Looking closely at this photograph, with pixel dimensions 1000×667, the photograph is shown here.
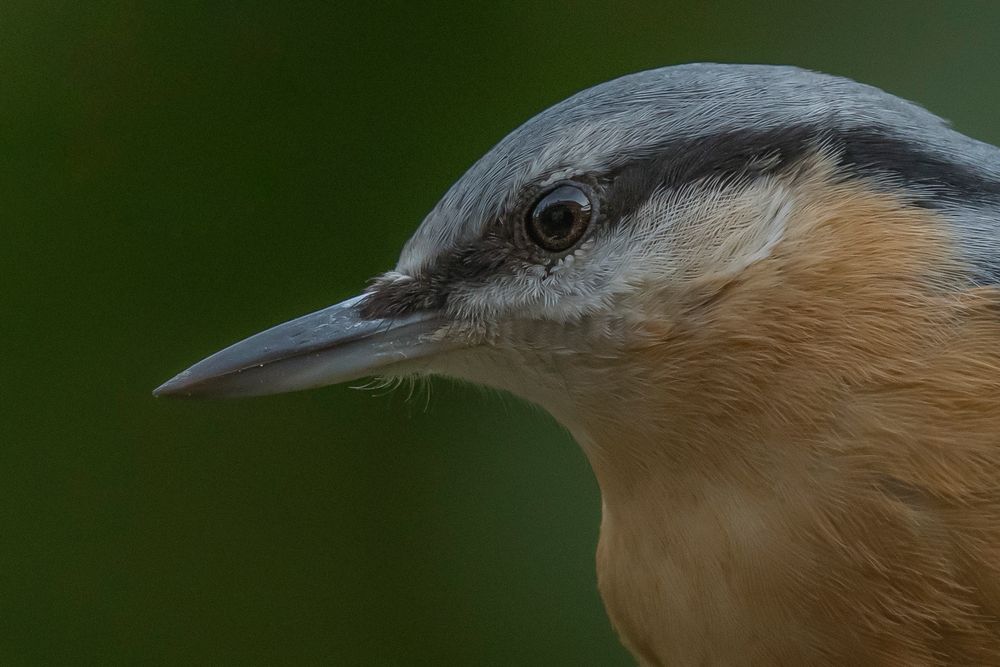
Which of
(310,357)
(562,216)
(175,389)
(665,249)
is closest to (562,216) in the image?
(562,216)

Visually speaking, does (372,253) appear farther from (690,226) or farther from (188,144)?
(690,226)

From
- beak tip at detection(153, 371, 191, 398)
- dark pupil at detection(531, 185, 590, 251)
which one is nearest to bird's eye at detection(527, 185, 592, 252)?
dark pupil at detection(531, 185, 590, 251)

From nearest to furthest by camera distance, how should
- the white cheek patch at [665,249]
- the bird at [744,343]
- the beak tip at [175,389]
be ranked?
1. the bird at [744,343]
2. the white cheek patch at [665,249]
3. the beak tip at [175,389]

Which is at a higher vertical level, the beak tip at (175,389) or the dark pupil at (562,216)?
the dark pupil at (562,216)

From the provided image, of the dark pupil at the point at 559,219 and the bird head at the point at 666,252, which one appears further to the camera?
the dark pupil at the point at 559,219

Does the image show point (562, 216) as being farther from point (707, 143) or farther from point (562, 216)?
point (707, 143)

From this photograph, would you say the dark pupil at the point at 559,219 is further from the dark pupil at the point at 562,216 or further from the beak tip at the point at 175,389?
the beak tip at the point at 175,389

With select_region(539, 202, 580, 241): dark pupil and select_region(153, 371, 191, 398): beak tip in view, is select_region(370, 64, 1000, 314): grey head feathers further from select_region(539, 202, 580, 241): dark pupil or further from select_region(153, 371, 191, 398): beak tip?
select_region(153, 371, 191, 398): beak tip

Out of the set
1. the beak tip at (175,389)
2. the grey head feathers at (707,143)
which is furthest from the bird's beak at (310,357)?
the grey head feathers at (707,143)
